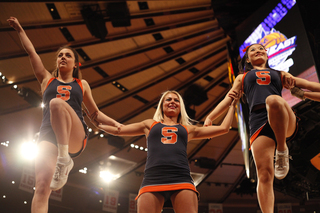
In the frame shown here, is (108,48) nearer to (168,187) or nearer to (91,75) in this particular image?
(91,75)

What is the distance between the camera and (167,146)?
3365 millimetres

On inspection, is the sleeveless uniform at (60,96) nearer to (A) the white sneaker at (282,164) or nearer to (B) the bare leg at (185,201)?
(B) the bare leg at (185,201)

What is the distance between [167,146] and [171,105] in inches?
28.3

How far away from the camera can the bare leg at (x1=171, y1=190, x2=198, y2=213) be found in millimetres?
2986

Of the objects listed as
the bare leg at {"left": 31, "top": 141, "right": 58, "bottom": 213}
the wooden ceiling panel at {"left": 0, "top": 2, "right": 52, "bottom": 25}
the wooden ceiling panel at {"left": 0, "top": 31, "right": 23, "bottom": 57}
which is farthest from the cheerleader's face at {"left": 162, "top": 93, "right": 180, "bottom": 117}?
the wooden ceiling panel at {"left": 0, "top": 31, "right": 23, "bottom": 57}

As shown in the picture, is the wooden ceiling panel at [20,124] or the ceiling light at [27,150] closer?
the wooden ceiling panel at [20,124]

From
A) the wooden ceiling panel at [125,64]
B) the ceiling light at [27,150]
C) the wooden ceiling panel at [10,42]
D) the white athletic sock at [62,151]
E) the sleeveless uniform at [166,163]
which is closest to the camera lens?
the sleeveless uniform at [166,163]

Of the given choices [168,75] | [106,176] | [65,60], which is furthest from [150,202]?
[106,176]

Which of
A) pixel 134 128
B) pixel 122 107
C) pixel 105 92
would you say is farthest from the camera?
pixel 122 107

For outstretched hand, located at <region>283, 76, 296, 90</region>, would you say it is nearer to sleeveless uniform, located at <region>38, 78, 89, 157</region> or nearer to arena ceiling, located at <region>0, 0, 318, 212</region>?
sleeveless uniform, located at <region>38, 78, 89, 157</region>

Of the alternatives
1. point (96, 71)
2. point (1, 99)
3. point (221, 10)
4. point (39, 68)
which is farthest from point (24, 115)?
point (39, 68)

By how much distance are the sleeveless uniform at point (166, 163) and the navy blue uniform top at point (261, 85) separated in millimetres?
1126

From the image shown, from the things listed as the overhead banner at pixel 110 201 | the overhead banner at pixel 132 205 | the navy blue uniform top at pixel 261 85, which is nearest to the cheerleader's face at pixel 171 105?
the navy blue uniform top at pixel 261 85

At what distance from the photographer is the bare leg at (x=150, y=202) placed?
302 centimetres
